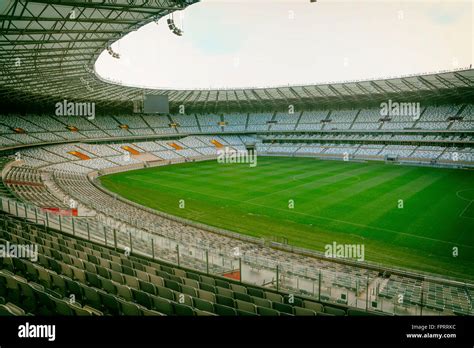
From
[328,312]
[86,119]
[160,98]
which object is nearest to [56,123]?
[86,119]

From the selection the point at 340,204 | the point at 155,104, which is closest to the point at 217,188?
the point at 340,204

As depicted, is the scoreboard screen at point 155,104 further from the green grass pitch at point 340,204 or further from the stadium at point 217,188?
the green grass pitch at point 340,204

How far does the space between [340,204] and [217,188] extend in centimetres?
1372

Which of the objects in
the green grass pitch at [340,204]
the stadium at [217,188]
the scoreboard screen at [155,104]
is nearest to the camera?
the stadium at [217,188]

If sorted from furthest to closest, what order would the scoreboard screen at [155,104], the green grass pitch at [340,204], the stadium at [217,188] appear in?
the scoreboard screen at [155,104], the green grass pitch at [340,204], the stadium at [217,188]

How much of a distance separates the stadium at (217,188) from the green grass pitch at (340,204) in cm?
20

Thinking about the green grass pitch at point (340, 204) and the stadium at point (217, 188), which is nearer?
the stadium at point (217, 188)

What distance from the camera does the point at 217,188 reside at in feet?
120

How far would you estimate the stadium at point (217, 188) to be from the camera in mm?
8656

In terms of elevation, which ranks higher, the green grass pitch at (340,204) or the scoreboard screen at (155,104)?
the scoreboard screen at (155,104)

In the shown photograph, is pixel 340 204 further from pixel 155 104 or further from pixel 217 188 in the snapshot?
pixel 155 104

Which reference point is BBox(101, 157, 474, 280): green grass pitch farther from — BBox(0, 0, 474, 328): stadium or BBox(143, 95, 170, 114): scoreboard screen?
BBox(143, 95, 170, 114): scoreboard screen

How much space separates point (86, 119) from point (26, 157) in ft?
66.2

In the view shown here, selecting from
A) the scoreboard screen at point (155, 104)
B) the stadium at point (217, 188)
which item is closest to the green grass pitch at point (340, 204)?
the stadium at point (217, 188)
